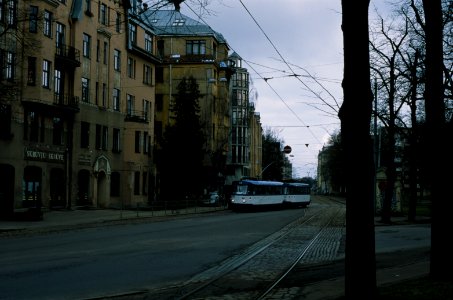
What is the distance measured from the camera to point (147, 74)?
179 feet

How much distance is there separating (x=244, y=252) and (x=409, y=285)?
25.8ft

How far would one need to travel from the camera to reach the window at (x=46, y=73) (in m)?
36.0

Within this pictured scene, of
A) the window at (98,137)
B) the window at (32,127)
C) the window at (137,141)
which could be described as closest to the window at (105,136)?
the window at (98,137)

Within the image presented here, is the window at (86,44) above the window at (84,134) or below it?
above

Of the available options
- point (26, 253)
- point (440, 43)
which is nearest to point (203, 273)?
point (26, 253)

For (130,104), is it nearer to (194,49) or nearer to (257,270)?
(194,49)

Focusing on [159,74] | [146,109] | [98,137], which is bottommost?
[98,137]

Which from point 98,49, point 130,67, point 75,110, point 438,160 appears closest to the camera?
point 438,160

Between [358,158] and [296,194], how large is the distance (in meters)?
55.3

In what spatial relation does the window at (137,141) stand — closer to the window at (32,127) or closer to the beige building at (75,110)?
the beige building at (75,110)

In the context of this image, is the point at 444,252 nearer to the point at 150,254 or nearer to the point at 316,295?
the point at 316,295

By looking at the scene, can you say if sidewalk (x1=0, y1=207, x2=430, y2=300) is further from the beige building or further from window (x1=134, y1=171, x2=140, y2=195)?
window (x1=134, y1=171, x2=140, y2=195)

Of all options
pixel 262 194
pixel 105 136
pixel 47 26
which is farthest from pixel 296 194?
pixel 47 26

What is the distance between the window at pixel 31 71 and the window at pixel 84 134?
24.6 feet
